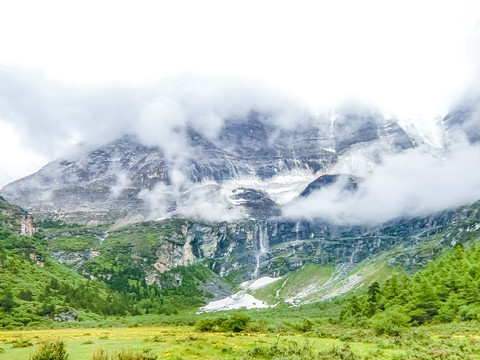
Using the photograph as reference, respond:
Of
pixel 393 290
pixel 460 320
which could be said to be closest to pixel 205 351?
pixel 460 320

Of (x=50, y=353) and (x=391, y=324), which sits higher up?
(x=50, y=353)

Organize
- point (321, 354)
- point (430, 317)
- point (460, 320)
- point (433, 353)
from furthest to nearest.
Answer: point (430, 317) → point (460, 320) → point (321, 354) → point (433, 353)

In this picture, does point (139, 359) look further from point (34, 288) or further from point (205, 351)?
point (34, 288)

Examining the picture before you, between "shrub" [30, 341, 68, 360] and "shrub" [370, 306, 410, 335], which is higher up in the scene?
"shrub" [30, 341, 68, 360]

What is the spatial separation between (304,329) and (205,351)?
48.1m

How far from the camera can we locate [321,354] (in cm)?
2967

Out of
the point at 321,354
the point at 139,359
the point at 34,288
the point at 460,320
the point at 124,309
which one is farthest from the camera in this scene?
the point at 124,309

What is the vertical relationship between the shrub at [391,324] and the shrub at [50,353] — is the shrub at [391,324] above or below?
below

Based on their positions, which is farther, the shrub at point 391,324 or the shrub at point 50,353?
the shrub at point 391,324

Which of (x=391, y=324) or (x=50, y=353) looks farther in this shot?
(x=391, y=324)

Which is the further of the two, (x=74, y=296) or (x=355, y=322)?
(x=74, y=296)

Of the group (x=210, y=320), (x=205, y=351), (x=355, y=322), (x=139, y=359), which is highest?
(x=139, y=359)

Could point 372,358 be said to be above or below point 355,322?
above

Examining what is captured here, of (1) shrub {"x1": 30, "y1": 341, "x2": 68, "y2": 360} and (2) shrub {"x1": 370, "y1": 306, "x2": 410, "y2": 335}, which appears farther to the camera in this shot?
(2) shrub {"x1": 370, "y1": 306, "x2": 410, "y2": 335}
